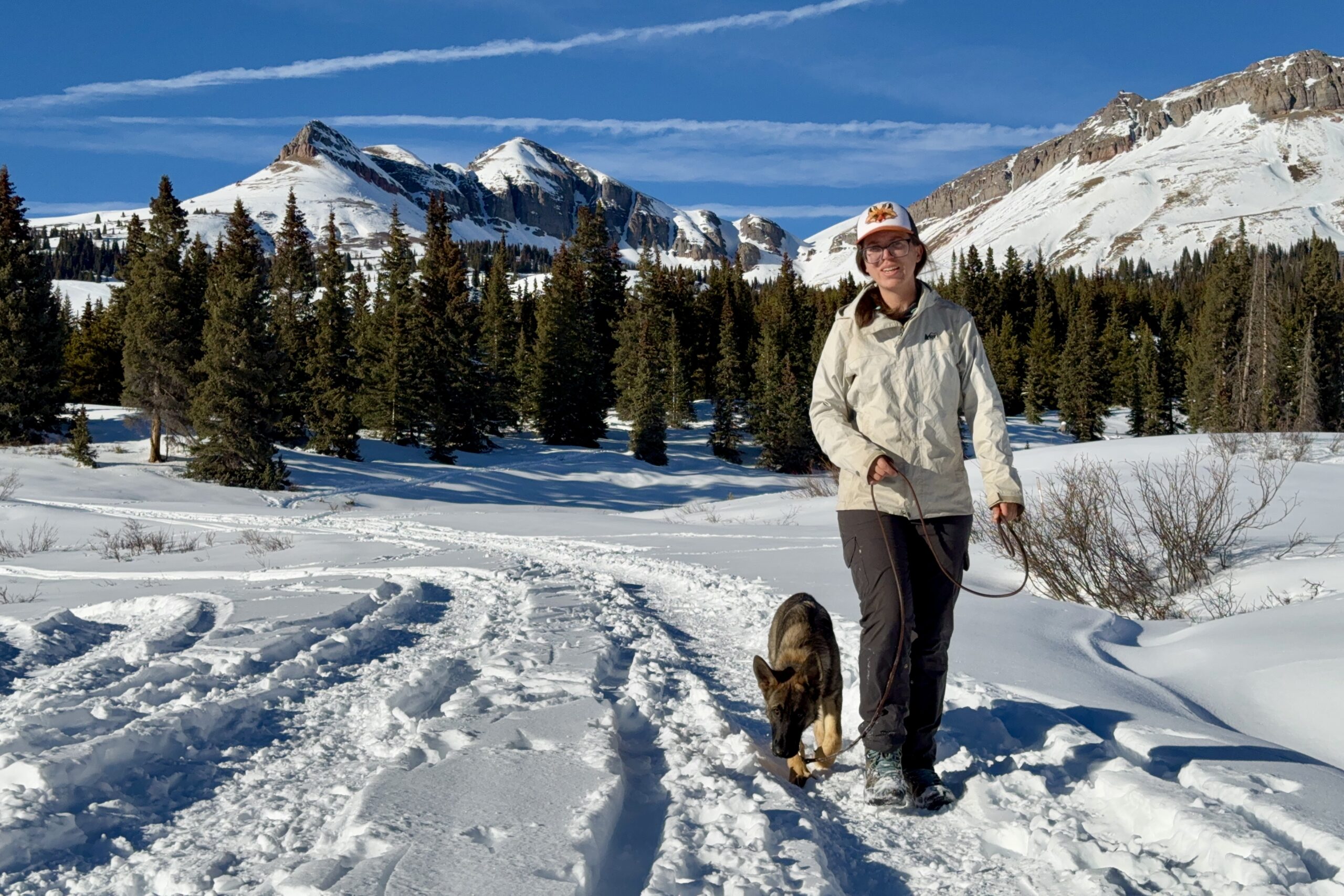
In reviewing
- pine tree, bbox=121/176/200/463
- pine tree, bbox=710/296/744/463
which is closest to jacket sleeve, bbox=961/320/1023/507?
pine tree, bbox=121/176/200/463

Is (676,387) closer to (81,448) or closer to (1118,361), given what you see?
(81,448)

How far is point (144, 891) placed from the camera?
2.47 meters

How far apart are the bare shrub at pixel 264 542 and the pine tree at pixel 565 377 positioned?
97.6 ft

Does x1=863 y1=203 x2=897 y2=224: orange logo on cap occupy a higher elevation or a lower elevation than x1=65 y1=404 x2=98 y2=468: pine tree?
higher

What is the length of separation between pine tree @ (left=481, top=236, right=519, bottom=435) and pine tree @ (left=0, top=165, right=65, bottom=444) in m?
17.8

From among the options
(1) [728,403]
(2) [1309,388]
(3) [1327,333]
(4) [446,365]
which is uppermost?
(3) [1327,333]

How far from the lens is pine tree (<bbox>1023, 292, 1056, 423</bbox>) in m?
70.5

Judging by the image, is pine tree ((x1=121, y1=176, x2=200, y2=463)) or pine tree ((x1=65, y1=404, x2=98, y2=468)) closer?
pine tree ((x1=65, y1=404, x2=98, y2=468))

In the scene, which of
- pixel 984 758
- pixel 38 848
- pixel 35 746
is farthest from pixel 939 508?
pixel 35 746

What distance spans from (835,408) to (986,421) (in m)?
0.62

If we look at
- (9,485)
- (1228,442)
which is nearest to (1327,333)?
(1228,442)

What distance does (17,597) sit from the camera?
805cm

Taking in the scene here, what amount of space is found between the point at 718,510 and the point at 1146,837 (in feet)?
69.4

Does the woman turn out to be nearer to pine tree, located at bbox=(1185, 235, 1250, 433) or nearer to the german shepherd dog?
the german shepherd dog
